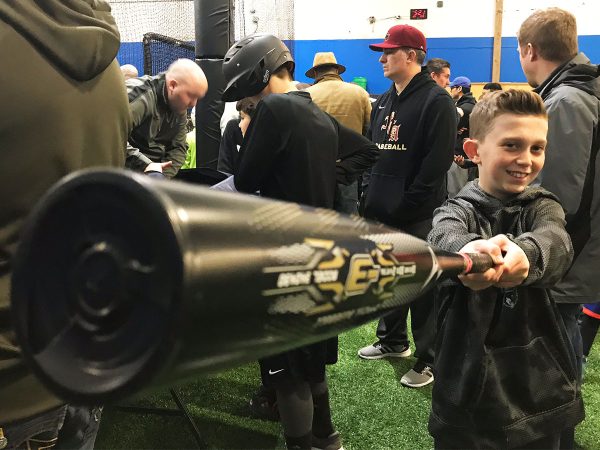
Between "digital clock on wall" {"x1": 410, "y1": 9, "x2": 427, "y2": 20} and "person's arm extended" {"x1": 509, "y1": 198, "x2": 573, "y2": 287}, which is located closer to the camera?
"person's arm extended" {"x1": 509, "y1": 198, "x2": 573, "y2": 287}

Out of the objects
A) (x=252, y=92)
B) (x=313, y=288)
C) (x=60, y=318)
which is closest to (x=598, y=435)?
(x=252, y=92)

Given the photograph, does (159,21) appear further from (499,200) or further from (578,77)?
(499,200)

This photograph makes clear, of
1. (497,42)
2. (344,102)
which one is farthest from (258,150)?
(497,42)

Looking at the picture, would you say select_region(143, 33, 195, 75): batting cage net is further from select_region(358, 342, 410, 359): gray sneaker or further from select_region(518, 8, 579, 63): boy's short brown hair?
select_region(518, 8, 579, 63): boy's short brown hair

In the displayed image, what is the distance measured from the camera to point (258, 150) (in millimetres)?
1929

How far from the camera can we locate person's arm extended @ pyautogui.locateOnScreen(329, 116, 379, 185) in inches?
94.1

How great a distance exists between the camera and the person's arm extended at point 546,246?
117 centimetres

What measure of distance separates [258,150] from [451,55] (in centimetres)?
1026

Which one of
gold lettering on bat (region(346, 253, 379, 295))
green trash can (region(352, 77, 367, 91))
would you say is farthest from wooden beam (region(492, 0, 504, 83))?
gold lettering on bat (region(346, 253, 379, 295))

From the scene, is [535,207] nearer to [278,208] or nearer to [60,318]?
[278,208]

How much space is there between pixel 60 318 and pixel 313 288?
26cm

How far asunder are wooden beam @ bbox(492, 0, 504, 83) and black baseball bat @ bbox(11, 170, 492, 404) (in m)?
11.1

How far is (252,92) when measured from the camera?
2.11 meters

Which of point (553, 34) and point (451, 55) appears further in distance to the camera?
point (451, 55)
